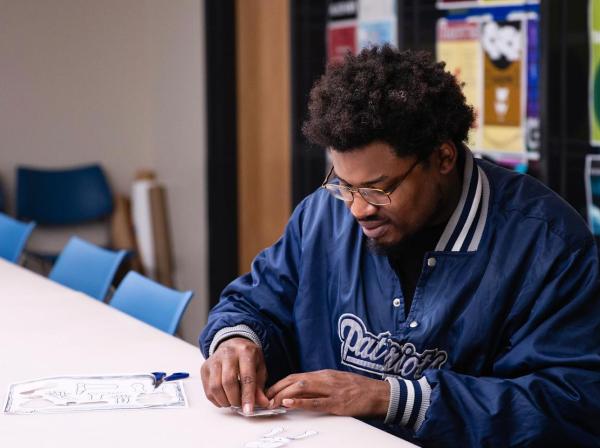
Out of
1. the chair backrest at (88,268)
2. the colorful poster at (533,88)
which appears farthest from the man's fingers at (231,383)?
the colorful poster at (533,88)

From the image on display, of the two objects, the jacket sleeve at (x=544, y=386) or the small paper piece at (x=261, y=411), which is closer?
the jacket sleeve at (x=544, y=386)

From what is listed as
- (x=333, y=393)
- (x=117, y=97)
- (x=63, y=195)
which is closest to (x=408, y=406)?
(x=333, y=393)

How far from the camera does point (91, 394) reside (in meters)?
2.10

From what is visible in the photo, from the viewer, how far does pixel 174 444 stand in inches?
71.6

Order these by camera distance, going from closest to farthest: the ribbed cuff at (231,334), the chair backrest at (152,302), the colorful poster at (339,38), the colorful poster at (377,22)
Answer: the ribbed cuff at (231,334) < the chair backrest at (152,302) < the colorful poster at (377,22) < the colorful poster at (339,38)

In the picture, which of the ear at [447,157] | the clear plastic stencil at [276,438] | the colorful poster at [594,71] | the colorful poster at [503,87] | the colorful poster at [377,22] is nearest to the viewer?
the clear plastic stencil at [276,438]

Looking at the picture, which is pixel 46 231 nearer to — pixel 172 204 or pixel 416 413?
pixel 172 204

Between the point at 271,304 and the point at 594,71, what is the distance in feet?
5.60

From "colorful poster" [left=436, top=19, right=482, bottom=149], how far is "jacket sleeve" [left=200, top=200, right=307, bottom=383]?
5.94ft

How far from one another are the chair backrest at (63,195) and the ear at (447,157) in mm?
4116

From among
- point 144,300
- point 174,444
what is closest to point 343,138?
point 174,444

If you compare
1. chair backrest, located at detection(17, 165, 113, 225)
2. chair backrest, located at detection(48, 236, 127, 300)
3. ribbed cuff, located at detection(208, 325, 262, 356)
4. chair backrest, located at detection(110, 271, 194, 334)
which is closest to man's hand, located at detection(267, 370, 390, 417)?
ribbed cuff, located at detection(208, 325, 262, 356)

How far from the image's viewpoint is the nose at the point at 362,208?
6.48 feet

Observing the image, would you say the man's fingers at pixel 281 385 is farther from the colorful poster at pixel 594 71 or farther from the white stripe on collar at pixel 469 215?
the colorful poster at pixel 594 71
